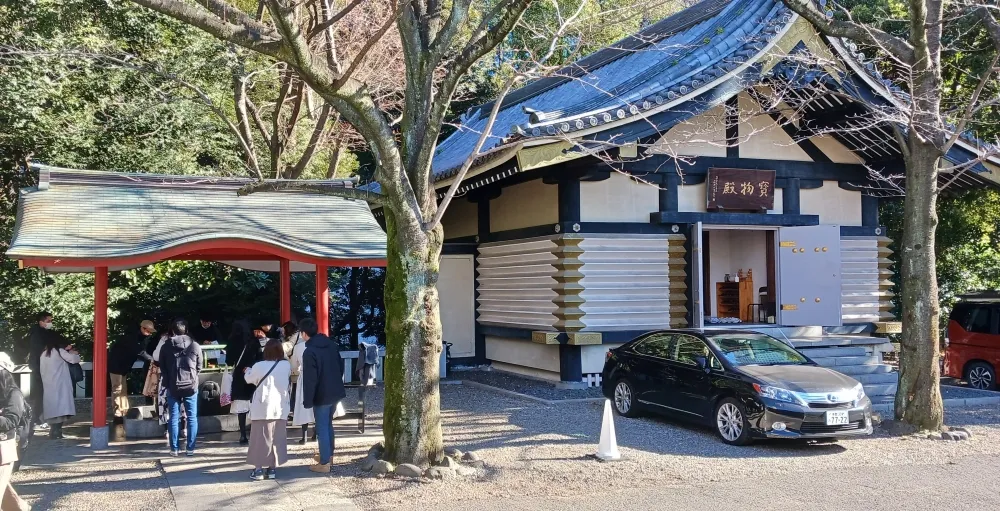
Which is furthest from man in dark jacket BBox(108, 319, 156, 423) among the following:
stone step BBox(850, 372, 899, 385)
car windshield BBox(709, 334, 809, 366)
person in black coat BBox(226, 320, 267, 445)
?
stone step BBox(850, 372, 899, 385)

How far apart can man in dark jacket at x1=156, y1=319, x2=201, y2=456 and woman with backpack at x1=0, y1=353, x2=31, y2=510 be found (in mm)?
2619

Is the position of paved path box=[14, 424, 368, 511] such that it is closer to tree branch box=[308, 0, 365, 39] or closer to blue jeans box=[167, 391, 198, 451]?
blue jeans box=[167, 391, 198, 451]

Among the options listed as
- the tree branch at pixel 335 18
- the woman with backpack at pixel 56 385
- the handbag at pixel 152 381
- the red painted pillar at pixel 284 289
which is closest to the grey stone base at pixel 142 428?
the handbag at pixel 152 381

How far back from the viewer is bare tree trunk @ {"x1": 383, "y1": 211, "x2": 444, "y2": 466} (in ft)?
27.6

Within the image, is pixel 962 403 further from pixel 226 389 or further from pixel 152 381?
pixel 152 381

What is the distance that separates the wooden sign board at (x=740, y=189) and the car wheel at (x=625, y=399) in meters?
4.59

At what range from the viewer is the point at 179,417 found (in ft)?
32.4

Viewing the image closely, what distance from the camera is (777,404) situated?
9.62m

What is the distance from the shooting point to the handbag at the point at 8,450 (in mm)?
6125

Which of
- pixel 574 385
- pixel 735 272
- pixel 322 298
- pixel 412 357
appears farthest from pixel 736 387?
pixel 735 272

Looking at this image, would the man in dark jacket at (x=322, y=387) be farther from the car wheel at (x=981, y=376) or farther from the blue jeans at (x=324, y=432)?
the car wheel at (x=981, y=376)

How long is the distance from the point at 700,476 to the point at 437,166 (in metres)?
11.0

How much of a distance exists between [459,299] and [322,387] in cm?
955

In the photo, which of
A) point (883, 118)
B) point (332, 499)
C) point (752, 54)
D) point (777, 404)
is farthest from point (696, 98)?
point (332, 499)
